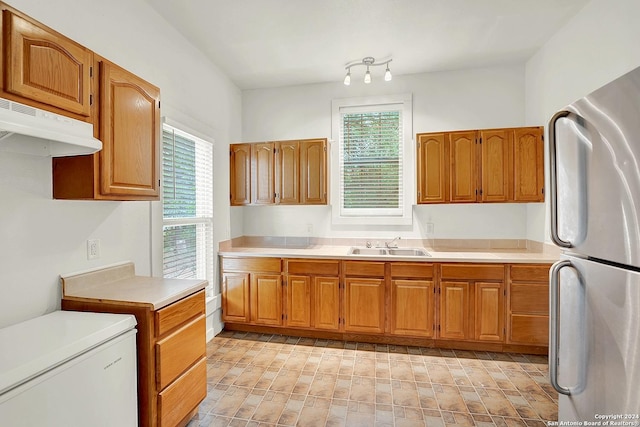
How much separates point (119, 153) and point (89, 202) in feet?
1.39

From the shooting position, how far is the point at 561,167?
1229 mm

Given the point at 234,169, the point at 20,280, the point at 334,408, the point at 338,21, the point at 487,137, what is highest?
the point at 338,21

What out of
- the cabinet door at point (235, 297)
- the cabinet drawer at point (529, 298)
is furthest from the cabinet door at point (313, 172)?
the cabinet drawer at point (529, 298)

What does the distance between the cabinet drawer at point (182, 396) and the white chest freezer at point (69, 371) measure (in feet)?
0.46

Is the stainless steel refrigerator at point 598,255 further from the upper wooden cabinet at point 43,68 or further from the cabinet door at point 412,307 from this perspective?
the upper wooden cabinet at point 43,68

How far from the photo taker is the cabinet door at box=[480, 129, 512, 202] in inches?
120

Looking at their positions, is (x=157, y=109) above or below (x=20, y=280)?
above

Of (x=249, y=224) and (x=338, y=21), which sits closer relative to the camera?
(x=338, y=21)

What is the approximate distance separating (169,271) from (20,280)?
46.0 inches

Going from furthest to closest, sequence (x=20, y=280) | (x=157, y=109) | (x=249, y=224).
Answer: (x=249, y=224) < (x=157, y=109) < (x=20, y=280)

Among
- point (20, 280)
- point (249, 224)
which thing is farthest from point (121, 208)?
point (249, 224)

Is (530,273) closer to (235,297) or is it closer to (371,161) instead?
(371,161)

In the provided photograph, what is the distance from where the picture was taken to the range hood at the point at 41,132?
3.63 ft

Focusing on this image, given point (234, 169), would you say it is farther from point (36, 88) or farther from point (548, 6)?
point (548, 6)
